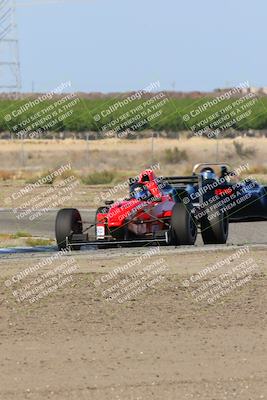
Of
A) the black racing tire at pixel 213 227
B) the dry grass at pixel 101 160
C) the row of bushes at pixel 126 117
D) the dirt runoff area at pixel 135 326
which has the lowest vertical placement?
the dirt runoff area at pixel 135 326

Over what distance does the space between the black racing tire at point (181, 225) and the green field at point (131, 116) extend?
5873 centimetres

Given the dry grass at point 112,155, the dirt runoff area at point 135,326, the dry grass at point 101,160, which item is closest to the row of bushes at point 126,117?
the dry grass at point 101,160

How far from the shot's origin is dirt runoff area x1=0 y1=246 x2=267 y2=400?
11859mm

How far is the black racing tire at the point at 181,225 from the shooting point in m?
22.8

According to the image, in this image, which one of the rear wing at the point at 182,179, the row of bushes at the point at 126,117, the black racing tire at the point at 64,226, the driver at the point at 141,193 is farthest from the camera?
the row of bushes at the point at 126,117

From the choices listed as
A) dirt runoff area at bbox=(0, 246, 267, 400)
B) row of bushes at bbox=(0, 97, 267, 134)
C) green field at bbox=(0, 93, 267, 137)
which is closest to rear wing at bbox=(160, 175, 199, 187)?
dirt runoff area at bbox=(0, 246, 267, 400)

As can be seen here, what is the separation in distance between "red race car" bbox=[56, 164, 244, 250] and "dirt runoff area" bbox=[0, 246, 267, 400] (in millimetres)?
862

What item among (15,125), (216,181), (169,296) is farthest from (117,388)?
(15,125)

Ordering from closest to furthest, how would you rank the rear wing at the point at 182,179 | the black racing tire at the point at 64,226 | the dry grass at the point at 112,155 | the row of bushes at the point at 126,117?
the black racing tire at the point at 64,226, the rear wing at the point at 182,179, the dry grass at the point at 112,155, the row of bushes at the point at 126,117

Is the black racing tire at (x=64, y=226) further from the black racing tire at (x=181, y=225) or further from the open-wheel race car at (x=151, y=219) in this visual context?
the black racing tire at (x=181, y=225)

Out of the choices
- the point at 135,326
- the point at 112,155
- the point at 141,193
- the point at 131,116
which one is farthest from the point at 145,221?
the point at 131,116

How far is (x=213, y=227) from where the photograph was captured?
24375 millimetres

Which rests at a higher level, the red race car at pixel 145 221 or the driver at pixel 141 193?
the driver at pixel 141 193

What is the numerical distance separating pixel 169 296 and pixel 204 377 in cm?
502
